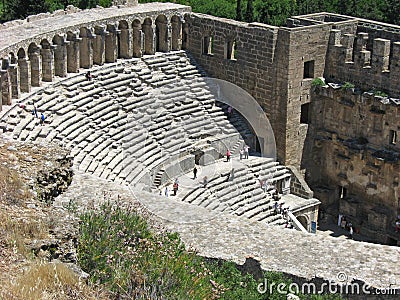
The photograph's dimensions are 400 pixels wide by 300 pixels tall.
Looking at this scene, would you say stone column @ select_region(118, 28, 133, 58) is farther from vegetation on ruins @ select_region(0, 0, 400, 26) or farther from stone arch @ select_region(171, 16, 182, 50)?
vegetation on ruins @ select_region(0, 0, 400, 26)

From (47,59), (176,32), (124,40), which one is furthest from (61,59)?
(176,32)

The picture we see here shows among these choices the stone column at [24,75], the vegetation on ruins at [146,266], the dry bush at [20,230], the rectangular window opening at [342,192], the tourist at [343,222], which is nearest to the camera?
the dry bush at [20,230]

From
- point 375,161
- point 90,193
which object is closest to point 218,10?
point 375,161

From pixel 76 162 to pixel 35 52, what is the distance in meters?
4.91

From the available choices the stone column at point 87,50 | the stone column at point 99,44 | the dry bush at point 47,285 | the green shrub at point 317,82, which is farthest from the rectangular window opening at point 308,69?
the dry bush at point 47,285

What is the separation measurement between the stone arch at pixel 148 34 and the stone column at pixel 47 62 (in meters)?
5.14

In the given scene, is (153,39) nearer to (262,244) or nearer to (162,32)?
(162,32)

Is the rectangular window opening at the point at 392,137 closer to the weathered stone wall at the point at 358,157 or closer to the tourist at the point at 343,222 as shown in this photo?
the weathered stone wall at the point at 358,157

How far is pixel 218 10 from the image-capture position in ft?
125

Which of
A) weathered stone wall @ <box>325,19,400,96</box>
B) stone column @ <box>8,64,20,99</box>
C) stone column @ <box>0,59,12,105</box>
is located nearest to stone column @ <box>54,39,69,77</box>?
stone column @ <box>8,64,20,99</box>

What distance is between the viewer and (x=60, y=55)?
25.4 meters

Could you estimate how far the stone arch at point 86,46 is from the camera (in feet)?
87.2

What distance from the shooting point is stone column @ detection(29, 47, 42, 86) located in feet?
79.3

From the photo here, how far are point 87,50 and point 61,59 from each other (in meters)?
1.48
